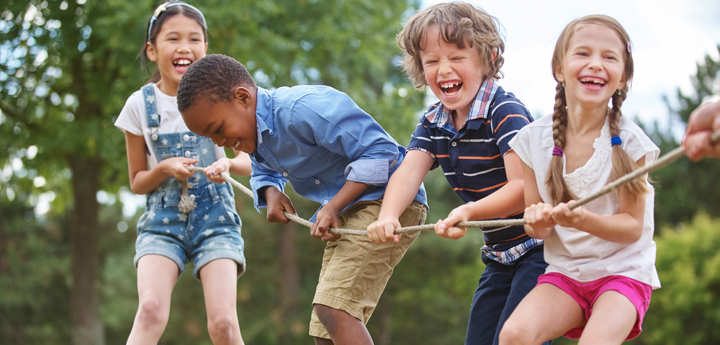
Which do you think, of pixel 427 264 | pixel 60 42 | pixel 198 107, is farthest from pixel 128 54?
pixel 427 264

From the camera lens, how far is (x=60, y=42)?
8.15m

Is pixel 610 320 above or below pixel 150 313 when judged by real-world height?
above

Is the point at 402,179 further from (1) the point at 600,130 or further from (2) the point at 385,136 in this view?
(1) the point at 600,130

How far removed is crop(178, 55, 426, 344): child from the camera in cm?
243

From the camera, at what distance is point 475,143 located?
2.44 m

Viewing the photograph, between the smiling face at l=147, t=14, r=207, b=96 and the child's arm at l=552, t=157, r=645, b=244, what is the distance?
7.06 ft

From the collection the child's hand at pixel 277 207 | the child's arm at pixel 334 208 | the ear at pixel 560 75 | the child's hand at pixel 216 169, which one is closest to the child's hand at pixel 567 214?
the ear at pixel 560 75

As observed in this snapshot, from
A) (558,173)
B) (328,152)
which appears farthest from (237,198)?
(558,173)

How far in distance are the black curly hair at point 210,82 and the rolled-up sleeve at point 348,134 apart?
28 centimetres

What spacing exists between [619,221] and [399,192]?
0.82m

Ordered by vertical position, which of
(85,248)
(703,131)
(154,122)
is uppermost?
(703,131)

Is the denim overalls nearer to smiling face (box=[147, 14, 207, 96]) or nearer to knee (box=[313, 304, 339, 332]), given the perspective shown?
smiling face (box=[147, 14, 207, 96])

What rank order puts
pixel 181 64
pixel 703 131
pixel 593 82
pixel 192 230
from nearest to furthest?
pixel 703 131 → pixel 593 82 → pixel 192 230 → pixel 181 64

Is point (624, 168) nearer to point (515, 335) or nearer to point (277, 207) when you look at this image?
point (515, 335)
